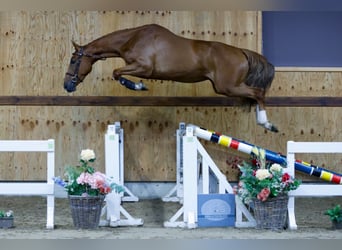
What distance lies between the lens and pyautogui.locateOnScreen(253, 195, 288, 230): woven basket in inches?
147

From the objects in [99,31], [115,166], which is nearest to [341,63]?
[99,31]

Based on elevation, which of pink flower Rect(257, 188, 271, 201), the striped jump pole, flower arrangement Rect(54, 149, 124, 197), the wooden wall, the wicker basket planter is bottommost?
the wicker basket planter

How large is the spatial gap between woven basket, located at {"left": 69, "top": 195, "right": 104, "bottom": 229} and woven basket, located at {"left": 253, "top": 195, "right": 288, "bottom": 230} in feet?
3.66

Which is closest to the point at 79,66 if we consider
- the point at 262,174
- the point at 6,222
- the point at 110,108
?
the point at 110,108

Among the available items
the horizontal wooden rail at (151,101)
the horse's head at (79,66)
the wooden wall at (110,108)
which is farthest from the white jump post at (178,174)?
the horse's head at (79,66)

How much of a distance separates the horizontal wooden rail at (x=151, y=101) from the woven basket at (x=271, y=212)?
2137 mm

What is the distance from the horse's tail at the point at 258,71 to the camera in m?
5.12

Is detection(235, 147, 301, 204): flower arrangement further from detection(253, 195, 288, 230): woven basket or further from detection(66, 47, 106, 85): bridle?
detection(66, 47, 106, 85): bridle

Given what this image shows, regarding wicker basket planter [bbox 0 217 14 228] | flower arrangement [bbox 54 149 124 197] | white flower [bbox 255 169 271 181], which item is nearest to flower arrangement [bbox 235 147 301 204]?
white flower [bbox 255 169 271 181]

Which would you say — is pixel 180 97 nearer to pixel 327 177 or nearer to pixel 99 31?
pixel 99 31

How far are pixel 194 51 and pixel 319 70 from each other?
1.57 metres

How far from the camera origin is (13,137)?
228 inches

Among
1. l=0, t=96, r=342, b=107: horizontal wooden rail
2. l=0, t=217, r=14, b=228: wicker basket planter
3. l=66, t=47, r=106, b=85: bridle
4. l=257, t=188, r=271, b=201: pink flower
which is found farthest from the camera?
l=0, t=96, r=342, b=107: horizontal wooden rail

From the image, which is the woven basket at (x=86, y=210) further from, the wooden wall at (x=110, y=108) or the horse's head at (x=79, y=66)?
the wooden wall at (x=110, y=108)
